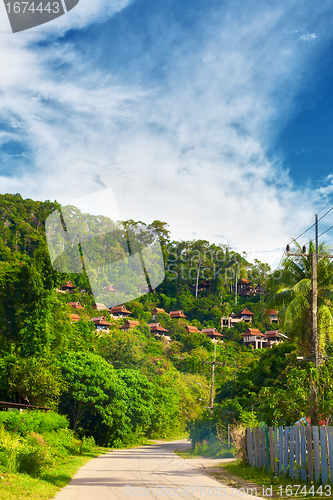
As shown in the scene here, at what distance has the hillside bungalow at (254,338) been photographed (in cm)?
6594

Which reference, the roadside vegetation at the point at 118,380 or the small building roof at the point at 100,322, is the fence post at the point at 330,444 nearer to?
the roadside vegetation at the point at 118,380

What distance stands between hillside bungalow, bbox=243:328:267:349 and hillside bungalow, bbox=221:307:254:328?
665 cm

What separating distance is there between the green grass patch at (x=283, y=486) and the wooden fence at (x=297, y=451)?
158 mm

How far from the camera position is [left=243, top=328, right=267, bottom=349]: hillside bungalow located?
65938 mm

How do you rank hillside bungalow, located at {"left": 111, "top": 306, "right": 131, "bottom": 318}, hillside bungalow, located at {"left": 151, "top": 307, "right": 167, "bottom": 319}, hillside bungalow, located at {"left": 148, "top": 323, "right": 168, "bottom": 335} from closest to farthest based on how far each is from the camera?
hillside bungalow, located at {"left": 148, "top": 323, "right": 168, "bottom": 335} → hillside bungalow, located at {"left": 111, "top": 306, "right": 131, "bottom": 318} → hillside bungalow, located at {"left": 151, "top": 307, "right": 167, "bottom": 319}

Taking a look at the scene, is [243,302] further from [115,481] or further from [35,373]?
[115,481]

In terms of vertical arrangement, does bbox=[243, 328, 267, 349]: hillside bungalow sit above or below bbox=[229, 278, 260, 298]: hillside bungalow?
below

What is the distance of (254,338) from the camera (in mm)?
66250

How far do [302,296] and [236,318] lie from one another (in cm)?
6000

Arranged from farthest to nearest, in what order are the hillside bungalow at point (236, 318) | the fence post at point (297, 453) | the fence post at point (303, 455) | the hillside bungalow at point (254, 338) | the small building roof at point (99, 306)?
1. the hillside bungalow at point (236, 318)
2. the small building roof at point (99, 306)
3. the hillside bungalow at point (254, 338)
4. the fence post at point (297, 453)
5. the fence post at point (303, 455)

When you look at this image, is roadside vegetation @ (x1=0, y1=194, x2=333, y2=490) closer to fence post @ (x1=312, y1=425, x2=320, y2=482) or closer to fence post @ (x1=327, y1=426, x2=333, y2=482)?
fence post @ (x1=312, y1=425, x2=320, y2=482)

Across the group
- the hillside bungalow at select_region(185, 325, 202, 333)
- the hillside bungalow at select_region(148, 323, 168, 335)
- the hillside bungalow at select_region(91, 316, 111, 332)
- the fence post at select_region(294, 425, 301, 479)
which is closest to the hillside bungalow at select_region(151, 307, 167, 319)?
the hillside bungalow at select_region(148, 323, 168, 335)

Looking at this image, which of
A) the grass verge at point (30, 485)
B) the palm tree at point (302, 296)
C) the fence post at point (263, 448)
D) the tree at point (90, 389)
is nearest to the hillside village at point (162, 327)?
the tree at point (90, 389)

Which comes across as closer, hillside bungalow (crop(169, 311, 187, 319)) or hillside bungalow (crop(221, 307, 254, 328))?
hillside bungalow (crop(169, 311, 187, 319))
